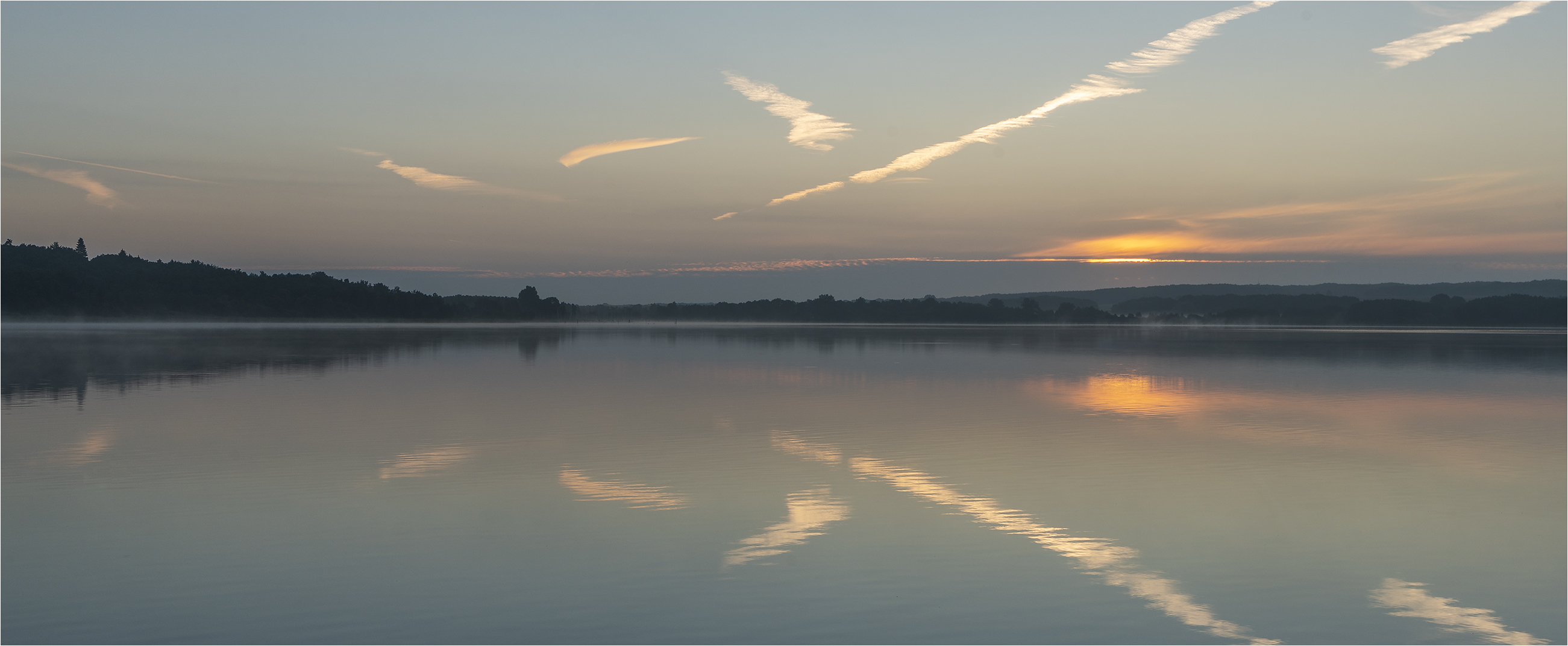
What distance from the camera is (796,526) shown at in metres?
11.7

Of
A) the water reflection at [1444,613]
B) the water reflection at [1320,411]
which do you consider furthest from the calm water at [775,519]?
the water reflection at [1320,411]

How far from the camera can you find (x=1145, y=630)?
8.30m

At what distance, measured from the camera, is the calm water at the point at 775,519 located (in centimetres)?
854

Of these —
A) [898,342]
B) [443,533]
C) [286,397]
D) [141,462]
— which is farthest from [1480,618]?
[898,342]

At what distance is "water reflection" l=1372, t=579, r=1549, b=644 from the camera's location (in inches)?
325

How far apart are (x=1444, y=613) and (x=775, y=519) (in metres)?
6.37

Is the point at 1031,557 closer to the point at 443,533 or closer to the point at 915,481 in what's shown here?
the point at 915,481

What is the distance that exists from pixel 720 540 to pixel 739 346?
58076 mm

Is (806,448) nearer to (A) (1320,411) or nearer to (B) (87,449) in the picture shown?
(B) (87,449)

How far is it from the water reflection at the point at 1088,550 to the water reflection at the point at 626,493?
3.02 metres

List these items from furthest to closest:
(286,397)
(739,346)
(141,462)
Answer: (739,346), (286,397), (141,462)

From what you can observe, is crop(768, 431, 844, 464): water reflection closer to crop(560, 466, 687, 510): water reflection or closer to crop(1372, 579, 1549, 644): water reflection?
crop(560, 466, 687, 510): water reflection

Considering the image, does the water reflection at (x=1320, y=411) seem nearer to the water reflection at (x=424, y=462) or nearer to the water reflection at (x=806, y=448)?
the water reflection at (x=806, y=448)

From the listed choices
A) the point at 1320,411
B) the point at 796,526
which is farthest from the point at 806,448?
the point at 1320,411
